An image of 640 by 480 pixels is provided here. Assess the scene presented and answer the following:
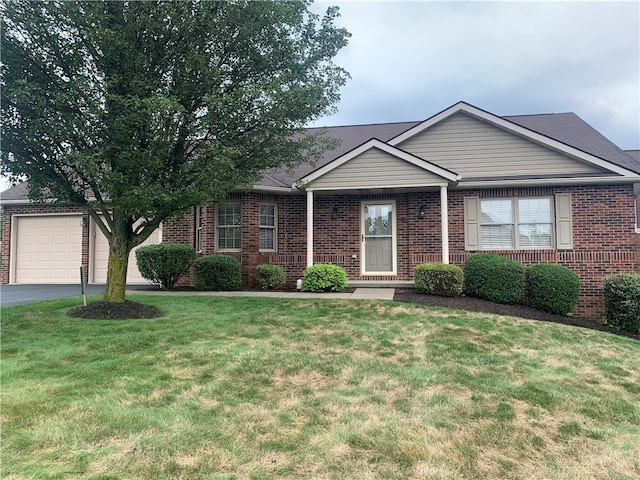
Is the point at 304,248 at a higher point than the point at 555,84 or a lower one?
lower

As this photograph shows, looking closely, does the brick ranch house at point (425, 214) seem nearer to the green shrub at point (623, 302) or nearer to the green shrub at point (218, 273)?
the green shrub at point (218, 273)

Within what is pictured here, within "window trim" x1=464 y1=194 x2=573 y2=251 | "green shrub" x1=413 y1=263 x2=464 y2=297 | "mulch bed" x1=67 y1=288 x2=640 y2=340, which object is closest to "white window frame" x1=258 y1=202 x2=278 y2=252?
"mulch bed" x1=67 y1=288 x2=640 y2=340

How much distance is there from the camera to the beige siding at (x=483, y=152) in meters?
11.3

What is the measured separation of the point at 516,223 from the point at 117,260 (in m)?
10.1

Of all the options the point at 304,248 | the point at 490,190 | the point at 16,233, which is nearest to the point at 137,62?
the point at 304,248

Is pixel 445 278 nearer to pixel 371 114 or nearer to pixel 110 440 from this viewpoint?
pixel 110 440

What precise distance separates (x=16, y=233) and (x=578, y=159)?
17481 mm

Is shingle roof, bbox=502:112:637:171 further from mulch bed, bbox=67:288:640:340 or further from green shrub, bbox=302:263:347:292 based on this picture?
green shrub, bbox=302:263:347:292

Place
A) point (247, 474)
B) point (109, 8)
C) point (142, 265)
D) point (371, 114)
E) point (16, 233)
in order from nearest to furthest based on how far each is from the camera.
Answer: point (247, 474) → point (109, 8) → point (142, 265) → point (16, 233) → point (371, 114)

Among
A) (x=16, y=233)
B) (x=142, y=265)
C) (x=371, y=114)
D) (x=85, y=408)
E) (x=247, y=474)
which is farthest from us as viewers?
(x=371, y=114)

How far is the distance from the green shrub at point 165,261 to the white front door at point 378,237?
16.5 ft

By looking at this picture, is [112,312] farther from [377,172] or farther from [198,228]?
[377,172]

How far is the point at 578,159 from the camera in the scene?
36.0 feet

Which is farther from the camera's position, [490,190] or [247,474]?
[490,190]
